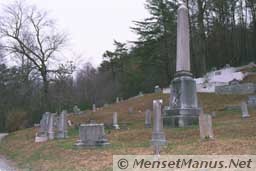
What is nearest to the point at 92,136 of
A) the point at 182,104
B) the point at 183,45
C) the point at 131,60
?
the point at 182,104

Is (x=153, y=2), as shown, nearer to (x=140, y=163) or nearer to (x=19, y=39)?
(x=19, y=39)

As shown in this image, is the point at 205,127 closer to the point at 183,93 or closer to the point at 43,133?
the point at 183,93

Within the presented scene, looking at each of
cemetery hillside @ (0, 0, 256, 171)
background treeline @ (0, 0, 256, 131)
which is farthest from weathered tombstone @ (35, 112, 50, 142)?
background treeline @ (0, 0, 256, 131)

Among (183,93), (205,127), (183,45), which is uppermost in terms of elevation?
(183,45)

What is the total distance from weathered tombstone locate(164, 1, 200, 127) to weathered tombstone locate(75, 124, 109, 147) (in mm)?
5438

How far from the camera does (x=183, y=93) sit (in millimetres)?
20375

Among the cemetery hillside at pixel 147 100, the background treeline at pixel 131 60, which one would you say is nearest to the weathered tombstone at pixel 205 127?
the cemetery hillside at pixel 147 100

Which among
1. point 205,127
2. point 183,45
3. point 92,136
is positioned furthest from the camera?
point 183,45

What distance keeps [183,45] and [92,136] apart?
8.25 meters

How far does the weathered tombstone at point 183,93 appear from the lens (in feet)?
64.8

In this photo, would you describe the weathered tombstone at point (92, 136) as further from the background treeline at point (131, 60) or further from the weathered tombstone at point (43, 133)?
the background treeline at point (131, 60)

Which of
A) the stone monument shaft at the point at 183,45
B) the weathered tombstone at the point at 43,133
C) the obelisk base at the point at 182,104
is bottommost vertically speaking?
the weathered tombstone at the point at 43,133

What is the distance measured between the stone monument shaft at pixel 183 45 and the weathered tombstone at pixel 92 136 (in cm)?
721

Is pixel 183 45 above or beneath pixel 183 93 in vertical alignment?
above
